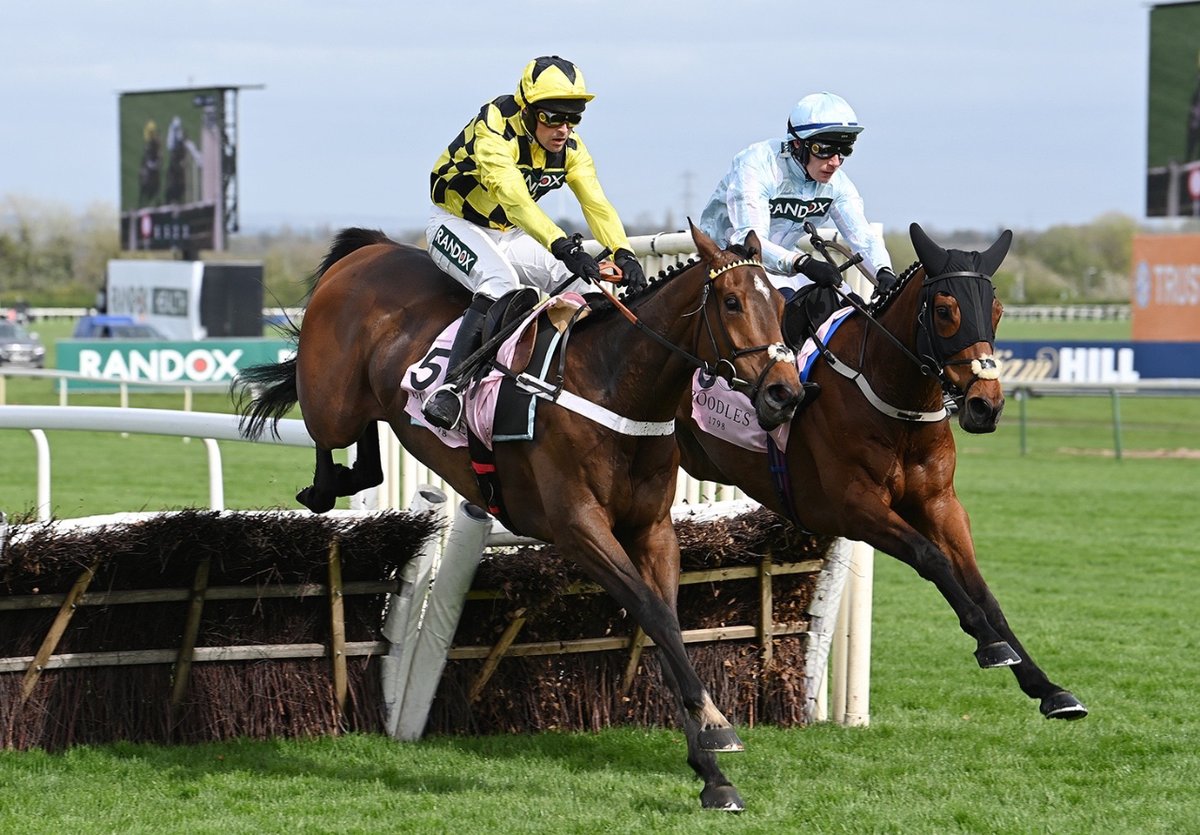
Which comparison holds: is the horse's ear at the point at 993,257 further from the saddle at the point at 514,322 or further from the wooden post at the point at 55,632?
the wooden post at the point at 55,632

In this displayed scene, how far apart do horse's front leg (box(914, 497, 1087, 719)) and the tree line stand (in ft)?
207

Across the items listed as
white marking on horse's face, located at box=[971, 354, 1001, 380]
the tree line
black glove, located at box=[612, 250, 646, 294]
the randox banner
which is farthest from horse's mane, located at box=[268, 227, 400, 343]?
the tree line

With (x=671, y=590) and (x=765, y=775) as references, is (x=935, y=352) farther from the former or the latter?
(x=765, y=775)

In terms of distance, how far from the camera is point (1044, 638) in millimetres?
7992

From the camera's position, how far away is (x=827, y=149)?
225 inches

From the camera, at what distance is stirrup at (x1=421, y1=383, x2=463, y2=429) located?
5047mm

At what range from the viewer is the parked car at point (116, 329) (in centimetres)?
3444

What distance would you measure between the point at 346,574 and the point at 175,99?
3202 centimetres

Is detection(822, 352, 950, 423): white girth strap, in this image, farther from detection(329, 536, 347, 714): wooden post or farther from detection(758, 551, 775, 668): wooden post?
detection(329, 536, 347, 714): wooden post

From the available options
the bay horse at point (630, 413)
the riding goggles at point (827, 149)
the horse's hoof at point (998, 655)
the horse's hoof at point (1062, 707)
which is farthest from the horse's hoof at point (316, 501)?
the horse's hoof at point (1062, 707)

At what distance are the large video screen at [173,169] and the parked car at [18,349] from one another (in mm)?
3294

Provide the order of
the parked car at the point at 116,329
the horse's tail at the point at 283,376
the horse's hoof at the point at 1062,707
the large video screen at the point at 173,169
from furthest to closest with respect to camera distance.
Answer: the large video screen at the point at 173,169 < the parked car at the point at 116,329 < the horse's tail at the point at 283,376 < the horse's hoof at the point at 1062,707

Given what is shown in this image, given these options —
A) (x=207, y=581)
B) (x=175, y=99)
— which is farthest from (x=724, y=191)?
(x=175, y=99)

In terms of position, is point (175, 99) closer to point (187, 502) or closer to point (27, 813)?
point (187, 502)
